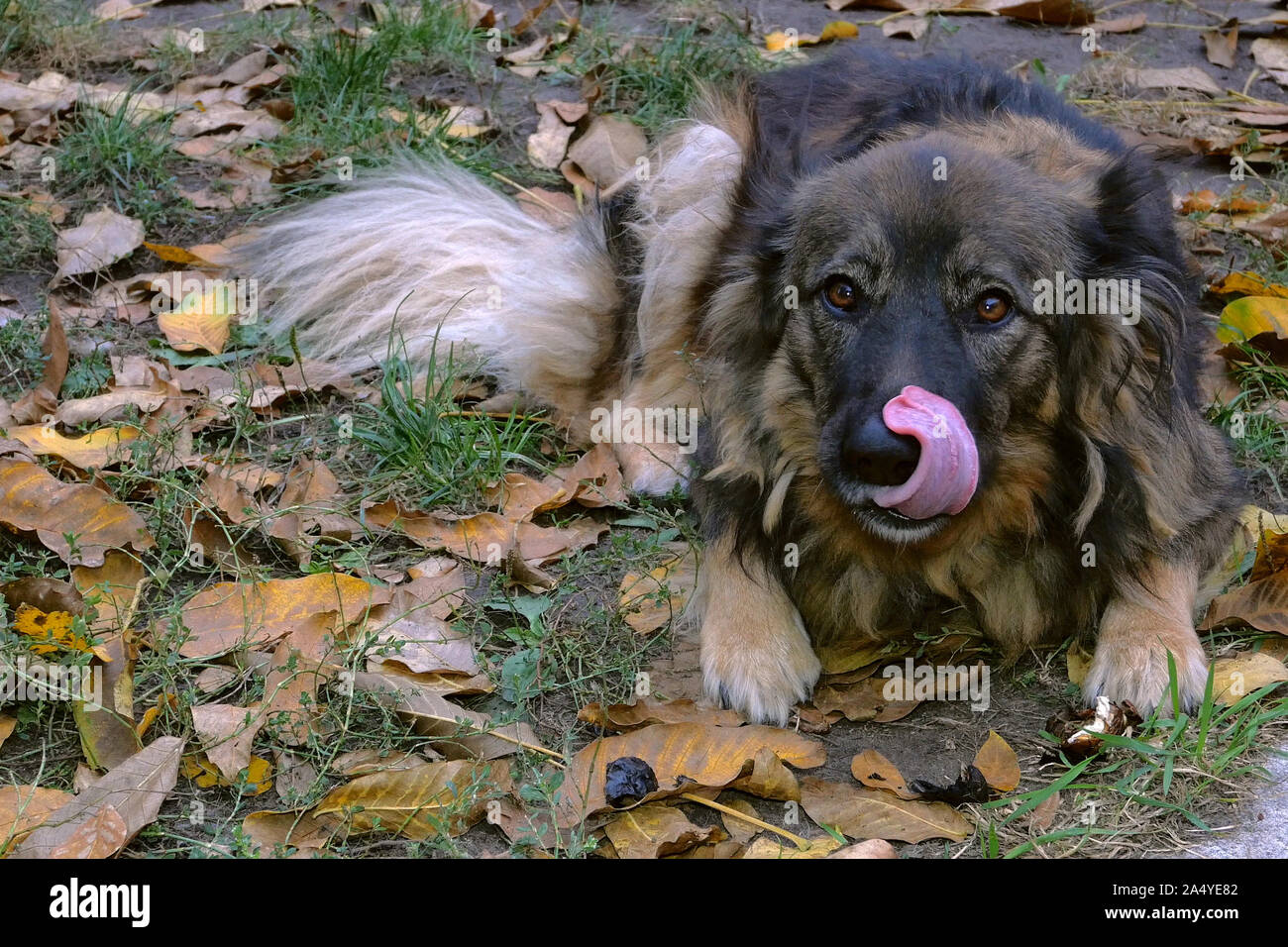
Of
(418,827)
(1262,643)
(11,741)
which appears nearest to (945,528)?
(1262,643)

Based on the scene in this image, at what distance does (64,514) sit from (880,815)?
7.36ft

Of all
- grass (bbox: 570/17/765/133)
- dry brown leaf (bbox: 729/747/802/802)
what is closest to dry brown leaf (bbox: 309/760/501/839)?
dry brown leaf (bbox: 729/747/802/802)

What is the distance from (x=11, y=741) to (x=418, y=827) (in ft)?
3.14

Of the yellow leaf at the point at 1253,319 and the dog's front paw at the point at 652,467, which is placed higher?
the yellow leaf at the point at 1253,319

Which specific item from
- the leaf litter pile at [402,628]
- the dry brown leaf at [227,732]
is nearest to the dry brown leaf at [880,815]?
the leaf litter pile at [402,628]

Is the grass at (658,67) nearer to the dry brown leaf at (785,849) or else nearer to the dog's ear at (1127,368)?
the dog's ear at (1127,368)

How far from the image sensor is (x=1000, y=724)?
3.26 meters

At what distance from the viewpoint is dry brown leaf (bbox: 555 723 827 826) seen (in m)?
2.89

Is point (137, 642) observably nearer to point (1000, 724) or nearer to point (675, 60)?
point (1000, 724)

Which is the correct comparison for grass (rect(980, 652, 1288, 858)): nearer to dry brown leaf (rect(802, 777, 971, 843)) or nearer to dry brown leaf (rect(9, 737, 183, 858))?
dry brown leaf (rect(802, 777, 971, 843))

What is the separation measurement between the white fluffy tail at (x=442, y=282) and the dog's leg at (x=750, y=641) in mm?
1208

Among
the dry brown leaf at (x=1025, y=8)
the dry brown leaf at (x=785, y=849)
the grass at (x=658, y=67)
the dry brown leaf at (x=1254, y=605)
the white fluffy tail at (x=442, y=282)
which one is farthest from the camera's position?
the dry brown leaf at (x=1025, y=8)

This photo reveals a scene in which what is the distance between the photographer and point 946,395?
308cm

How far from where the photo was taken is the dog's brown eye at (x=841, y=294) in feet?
10.8
